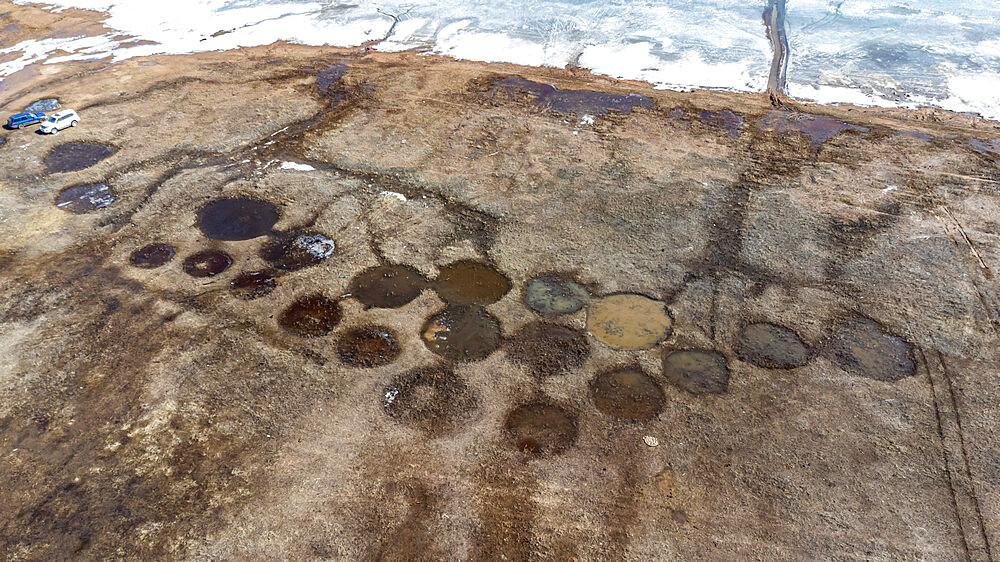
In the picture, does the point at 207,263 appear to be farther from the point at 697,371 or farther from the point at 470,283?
the point at 697,371

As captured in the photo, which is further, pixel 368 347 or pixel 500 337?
pixel 500 337

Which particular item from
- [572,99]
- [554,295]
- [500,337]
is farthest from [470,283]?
[572,99]

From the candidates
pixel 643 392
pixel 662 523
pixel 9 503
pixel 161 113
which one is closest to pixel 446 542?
pixel 662 523

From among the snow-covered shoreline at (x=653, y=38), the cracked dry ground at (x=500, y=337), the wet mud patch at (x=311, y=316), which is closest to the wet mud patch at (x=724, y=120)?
the cracked dry ground at (x=500, y=337)

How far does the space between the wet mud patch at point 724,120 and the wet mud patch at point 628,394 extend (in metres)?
12.3

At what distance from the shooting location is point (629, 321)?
13.6 m

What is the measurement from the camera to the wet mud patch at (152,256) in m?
15.1

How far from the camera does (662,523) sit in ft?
32.2

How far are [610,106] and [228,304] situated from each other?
15.8m

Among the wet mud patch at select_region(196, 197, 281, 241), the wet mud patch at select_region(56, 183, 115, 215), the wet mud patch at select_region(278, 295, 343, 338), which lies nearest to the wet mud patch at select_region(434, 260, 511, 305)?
the wet mud patch at select_region(278, 295, 343, 338)

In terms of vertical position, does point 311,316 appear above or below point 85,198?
below

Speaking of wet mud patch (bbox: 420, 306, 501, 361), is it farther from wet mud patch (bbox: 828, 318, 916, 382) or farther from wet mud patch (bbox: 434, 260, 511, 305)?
wet mud patch (bbox: 828, 318, 916, 382)

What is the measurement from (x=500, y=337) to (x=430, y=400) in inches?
89.8

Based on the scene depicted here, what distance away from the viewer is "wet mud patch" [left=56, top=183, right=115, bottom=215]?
17.1m
